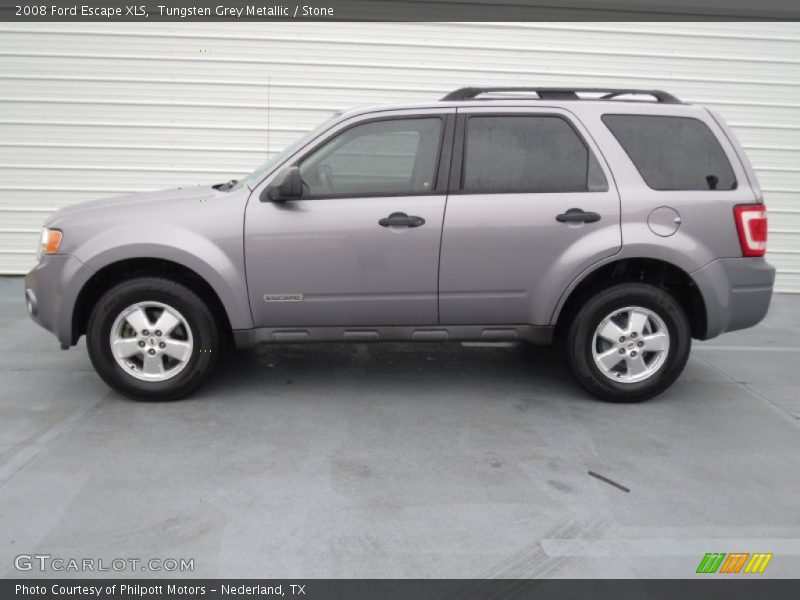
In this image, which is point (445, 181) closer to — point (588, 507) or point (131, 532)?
point (588, 507)

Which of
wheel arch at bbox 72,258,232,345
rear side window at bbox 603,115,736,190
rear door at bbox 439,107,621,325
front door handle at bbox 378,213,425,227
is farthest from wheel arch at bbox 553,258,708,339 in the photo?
wheel arch at bbox 72,258,232,345

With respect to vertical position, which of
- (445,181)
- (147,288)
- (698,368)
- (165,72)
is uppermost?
(165,72)

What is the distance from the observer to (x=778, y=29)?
8516 millimetres

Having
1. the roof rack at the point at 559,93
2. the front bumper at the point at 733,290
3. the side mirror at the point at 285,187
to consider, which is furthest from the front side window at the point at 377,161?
the front bumper at the point at 733,290

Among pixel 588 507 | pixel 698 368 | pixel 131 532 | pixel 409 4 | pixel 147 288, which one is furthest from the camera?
pixel 409 4

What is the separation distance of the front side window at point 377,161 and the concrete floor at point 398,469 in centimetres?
136

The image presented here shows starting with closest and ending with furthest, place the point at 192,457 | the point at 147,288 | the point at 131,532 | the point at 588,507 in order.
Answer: the point at 131,532 → the point at 588,507 → the point at 192,457 → the point at 147,288

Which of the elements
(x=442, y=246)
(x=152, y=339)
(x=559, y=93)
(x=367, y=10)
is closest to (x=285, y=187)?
(x=442, y=246)

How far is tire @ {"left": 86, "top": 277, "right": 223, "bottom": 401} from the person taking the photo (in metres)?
4.78

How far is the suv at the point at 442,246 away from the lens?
478 cm

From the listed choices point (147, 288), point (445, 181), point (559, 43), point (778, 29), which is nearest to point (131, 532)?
point (147, 288)

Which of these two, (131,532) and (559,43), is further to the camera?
(559,43)

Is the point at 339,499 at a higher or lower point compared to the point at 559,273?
lower
